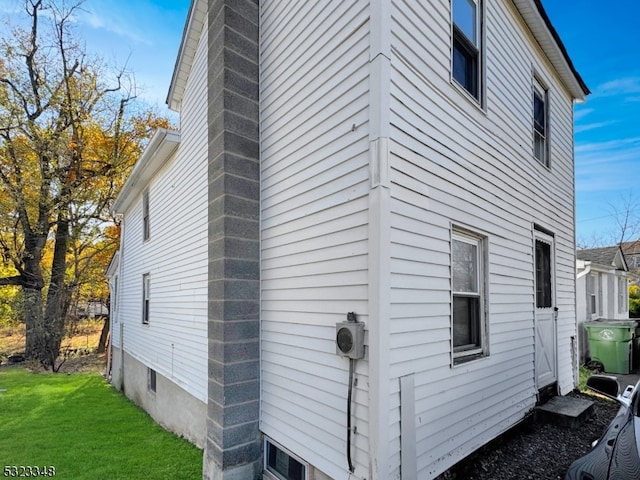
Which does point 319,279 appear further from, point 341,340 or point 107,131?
point 107,131

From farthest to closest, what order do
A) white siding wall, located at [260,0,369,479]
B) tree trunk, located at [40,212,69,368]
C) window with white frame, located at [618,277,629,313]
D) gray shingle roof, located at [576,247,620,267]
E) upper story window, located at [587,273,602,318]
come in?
1. tree trunk, located at [40,212,69,368]
2. window with white frame, located at [618,277,629,313]
3. gray shingle roof, located at [576,247,620,267]
4. upper story window, located at [587,273,602,318]
5. white siding wall, located at [260,0,369,479]

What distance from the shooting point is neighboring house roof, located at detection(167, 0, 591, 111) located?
5469 mm

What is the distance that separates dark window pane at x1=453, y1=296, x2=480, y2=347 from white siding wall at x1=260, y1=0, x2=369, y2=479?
1558 millimetres

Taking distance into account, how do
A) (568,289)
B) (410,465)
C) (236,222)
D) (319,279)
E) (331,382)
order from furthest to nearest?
(568,289)
(236,222)
(319,279)
(331,382)
(410,465)

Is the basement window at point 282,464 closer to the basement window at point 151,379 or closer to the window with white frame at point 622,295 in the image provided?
the basement window at point 151,379

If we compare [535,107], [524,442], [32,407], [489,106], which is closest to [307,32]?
[489,106]

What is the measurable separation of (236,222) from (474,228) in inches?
108

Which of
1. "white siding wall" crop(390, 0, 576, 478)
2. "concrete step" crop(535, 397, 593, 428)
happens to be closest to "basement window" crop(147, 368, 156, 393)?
"white siding wall" crop(390, 0, 576, 478)

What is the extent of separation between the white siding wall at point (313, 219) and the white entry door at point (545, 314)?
13.0 feet

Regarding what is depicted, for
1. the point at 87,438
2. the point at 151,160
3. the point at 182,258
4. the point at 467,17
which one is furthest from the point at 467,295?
the point at 87,438

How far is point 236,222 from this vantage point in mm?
A: 4102

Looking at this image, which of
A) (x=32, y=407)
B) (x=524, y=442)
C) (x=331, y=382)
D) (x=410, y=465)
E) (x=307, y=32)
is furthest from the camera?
(x=32, y=407)

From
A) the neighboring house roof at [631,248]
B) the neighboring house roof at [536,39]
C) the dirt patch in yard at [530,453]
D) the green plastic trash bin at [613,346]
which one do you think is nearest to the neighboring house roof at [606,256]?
the green plastic trash bin at [613,346]

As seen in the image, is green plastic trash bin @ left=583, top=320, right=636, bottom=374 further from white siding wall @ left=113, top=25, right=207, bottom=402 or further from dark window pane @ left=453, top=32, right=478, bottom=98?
white siding wall @ left=113, top=25, right=207, bottom=402
